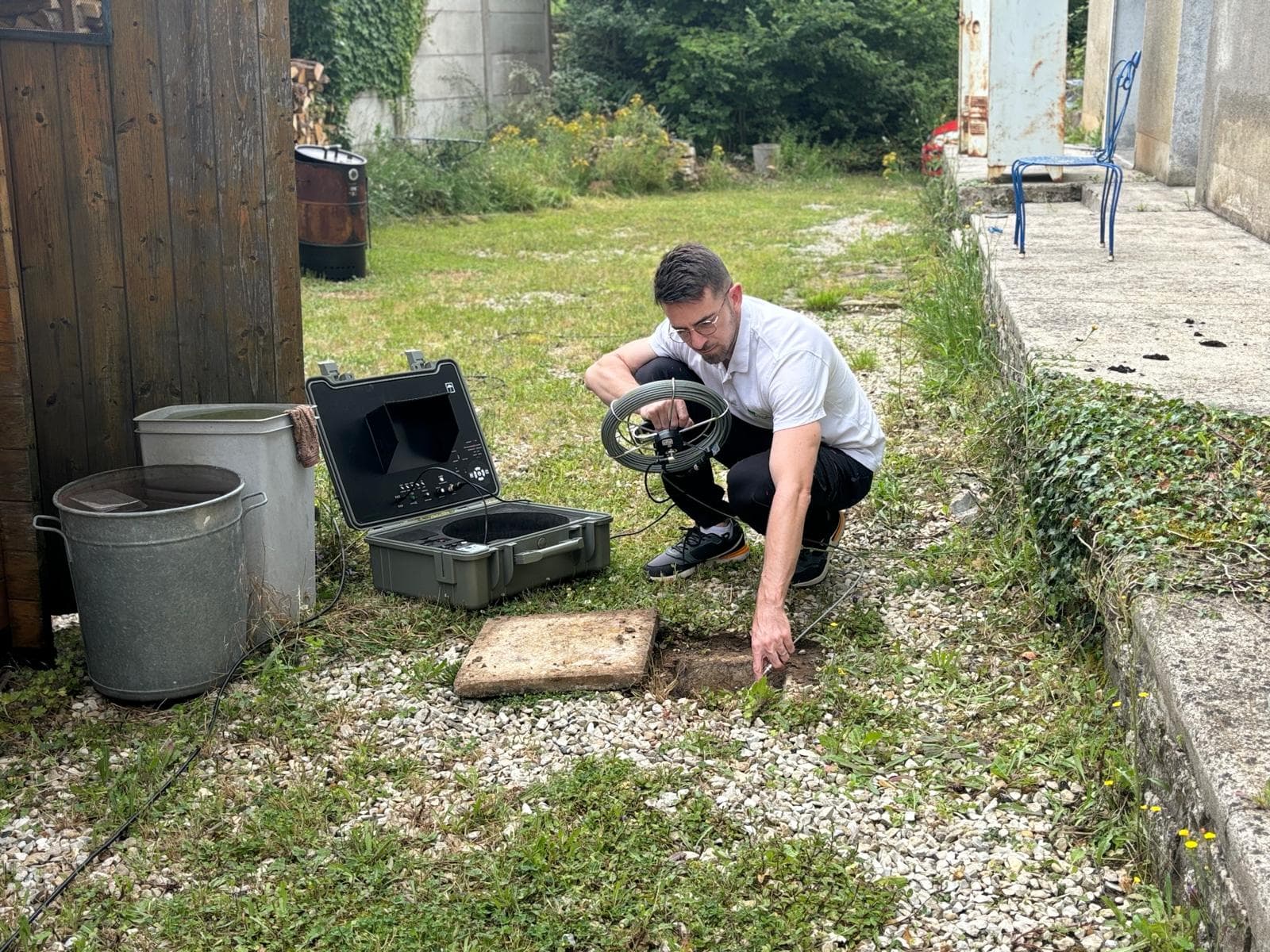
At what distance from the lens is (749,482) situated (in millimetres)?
4082

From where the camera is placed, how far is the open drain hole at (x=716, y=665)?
146 inches

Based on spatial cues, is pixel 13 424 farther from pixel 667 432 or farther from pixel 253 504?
pixel 667 432

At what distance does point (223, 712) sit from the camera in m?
3.62

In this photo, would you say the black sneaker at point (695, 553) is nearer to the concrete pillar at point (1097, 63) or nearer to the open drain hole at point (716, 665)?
the open drain hole at point (716, 665)

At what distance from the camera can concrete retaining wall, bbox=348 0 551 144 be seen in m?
16.4

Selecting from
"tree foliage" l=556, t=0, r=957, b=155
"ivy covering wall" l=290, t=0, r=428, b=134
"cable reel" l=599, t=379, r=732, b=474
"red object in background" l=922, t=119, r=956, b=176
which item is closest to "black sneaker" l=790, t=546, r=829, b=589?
"cable reel" l=599, t=379, r=732, b=474

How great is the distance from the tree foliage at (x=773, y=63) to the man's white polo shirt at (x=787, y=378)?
16.6m

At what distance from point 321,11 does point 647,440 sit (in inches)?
462

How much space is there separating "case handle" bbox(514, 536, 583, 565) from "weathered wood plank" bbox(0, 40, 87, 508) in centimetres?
147

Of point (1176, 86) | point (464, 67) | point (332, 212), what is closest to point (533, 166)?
point (464, 67)

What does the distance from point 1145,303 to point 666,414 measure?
107 inches

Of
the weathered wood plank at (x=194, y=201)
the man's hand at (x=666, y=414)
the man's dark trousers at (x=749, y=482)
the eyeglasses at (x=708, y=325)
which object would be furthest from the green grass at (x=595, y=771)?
the eyeglasses at (x=708, y=325)

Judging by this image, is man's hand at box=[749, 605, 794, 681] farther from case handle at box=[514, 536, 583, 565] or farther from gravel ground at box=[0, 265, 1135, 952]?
case handle at box=[514, 536, 583, 565]

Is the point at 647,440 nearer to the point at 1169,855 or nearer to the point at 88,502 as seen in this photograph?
the point at 88,502
